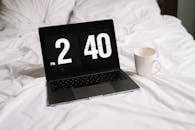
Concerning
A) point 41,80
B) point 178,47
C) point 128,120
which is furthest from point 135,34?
point 128,120

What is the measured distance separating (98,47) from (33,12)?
886 millimetres

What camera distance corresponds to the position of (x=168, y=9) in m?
2.42

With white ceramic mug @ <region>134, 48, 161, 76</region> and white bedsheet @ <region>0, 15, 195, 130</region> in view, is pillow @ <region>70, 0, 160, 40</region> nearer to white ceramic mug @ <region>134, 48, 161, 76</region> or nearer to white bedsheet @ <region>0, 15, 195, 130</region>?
white bedsheet @ <region>0, 15, 195, 130</region>

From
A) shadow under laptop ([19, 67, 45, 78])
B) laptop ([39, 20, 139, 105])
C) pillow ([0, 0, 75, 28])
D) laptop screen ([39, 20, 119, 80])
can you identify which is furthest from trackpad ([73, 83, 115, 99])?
pillow ([0, 0, 75, 28])

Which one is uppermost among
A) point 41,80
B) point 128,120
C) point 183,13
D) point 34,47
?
point 183,13

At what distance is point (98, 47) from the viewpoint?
1.21 m

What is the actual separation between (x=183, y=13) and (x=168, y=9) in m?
0.17

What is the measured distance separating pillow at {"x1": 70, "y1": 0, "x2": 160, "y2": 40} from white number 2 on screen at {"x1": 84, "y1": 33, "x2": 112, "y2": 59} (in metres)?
0.63

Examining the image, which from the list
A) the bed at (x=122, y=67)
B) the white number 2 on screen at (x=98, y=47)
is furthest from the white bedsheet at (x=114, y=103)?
the white number 2 on screen at (x=98, y=47)

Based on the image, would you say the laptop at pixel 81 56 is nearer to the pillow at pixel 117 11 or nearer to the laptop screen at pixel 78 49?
the laptop screen at pixel 78 49

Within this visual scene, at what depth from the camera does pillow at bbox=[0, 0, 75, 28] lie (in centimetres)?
187

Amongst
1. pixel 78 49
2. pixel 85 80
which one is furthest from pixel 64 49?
pixel 85 80

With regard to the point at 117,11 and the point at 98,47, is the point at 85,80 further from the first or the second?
the point at 117,11

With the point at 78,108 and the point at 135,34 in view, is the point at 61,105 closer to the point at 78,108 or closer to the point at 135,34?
the point at 78,108
